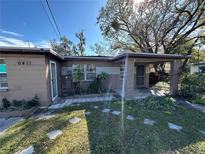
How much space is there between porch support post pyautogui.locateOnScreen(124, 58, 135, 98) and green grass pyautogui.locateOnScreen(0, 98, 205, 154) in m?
2.24

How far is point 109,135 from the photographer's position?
9.96 feet

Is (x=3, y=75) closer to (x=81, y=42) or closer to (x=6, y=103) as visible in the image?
(x=6, y=103)

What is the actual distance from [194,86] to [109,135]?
6.14m

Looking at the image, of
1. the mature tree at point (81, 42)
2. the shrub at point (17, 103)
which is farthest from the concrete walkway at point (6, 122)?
the mature tree at point (81, 42)

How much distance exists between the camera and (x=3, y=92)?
5141mm

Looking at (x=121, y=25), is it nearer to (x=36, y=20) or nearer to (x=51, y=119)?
(x=36, y=20)

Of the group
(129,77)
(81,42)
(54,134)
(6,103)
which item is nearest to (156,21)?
(129,77)

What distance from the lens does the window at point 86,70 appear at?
8.64m

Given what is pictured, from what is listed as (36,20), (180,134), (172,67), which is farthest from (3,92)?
(172,67)

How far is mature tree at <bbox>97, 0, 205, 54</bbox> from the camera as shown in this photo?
10.2 m

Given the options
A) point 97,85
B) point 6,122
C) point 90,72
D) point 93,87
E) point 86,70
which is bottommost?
point 6,122

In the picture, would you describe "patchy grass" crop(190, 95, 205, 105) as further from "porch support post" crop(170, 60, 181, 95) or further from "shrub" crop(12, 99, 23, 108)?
"shrub" crop(12, 99, 23, 108)

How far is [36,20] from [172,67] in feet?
32.0

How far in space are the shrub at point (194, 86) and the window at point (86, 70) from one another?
598 cm
